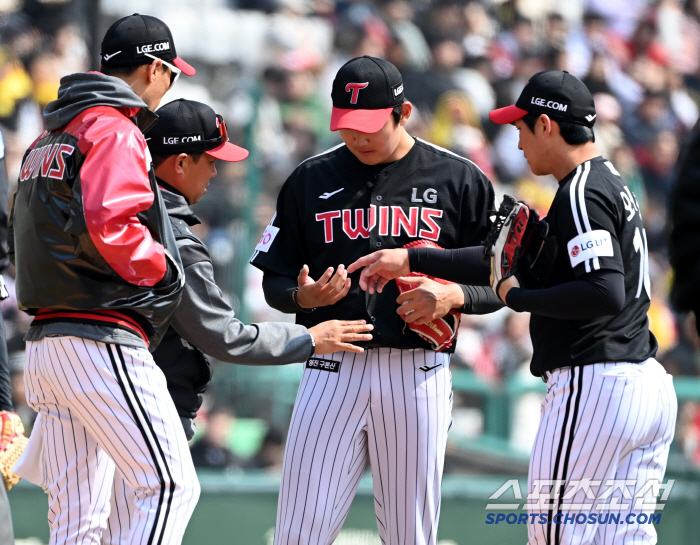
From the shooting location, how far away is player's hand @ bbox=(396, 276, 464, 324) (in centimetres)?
326

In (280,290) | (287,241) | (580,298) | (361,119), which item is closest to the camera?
(580,298)

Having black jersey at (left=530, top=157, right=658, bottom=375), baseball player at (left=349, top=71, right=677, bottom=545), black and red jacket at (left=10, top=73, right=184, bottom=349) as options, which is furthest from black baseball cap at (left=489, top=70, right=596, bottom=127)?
black and red jacket at (left=10, top=73, right=184, bottom=349)

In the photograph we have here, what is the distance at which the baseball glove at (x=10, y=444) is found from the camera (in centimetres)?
332

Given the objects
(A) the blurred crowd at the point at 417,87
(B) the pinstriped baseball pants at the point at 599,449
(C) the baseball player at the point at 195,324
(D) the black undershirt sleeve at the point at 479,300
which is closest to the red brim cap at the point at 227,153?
(C) the baseball player at the point at 195,324

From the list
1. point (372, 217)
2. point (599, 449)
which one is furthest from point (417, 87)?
point (599, 449)

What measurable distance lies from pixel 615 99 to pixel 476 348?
13.7 feet

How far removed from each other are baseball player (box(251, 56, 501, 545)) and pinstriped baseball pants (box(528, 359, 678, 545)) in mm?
392

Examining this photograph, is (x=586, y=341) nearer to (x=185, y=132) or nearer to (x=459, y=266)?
(x=459, y=266)

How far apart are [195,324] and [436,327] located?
854 mm

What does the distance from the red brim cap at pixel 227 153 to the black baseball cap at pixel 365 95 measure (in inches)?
15.9

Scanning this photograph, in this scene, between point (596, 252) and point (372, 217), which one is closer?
point (596, 252)

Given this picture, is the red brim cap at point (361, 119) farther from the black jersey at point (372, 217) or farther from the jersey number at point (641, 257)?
the jersey number at point (641, 257)

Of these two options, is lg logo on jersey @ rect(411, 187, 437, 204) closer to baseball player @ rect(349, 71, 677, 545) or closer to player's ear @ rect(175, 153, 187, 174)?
baseball player @ rect(349, 71, 677, 545)

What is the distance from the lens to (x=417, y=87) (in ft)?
32.7
